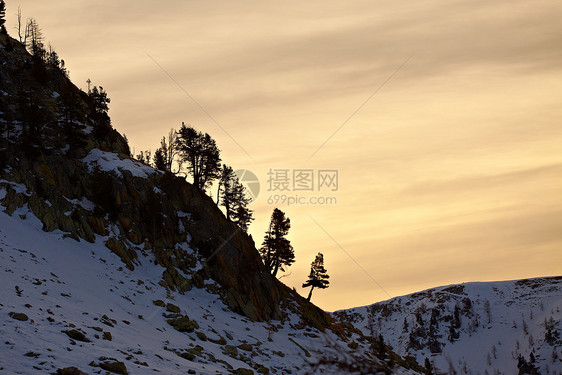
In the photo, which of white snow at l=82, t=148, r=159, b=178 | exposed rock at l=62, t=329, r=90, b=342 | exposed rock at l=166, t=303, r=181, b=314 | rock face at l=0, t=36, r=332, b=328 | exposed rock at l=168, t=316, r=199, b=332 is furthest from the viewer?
white snow at l=82, t=148, r=159, b=178

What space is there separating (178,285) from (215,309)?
4.07 m

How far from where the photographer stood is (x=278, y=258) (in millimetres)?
71125

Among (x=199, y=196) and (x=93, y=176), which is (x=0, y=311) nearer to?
(x=93, y=176)

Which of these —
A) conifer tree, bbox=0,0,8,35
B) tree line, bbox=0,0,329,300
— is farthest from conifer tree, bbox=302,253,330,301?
conifer tree, bbox=0,0,8,35

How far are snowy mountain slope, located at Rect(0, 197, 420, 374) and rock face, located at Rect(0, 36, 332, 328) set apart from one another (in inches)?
60.3

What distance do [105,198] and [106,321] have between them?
1963 cm

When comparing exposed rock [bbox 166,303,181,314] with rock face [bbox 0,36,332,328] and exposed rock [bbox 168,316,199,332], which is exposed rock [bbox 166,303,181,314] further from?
rock face [bbox 0,36,332,328]

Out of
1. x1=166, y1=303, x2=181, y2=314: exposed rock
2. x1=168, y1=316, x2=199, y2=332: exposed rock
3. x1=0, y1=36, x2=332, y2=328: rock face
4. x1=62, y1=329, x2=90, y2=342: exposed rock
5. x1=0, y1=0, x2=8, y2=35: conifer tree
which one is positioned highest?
x1=0, y1=0, x2=8, y2=35: conifer tree

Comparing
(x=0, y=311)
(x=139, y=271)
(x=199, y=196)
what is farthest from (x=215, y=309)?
(x=0, y=311)

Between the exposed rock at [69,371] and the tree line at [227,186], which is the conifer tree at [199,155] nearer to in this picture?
the tree line at [227,186]

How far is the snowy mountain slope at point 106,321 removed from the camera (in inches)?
985

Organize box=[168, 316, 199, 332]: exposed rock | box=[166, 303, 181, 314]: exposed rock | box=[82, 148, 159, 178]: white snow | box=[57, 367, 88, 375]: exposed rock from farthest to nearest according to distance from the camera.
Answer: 1. box=[82, 148, 159, 178]: white snow
2. box=[166, 303, 181, 314]: exposed rock
3. box=[168, 316, 199, 332]: exposed rock
4. box=[57, 367, 88, 375]: exposed rock

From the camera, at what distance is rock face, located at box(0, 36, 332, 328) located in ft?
155

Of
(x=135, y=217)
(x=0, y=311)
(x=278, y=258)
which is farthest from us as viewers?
(x=278, y=258)
